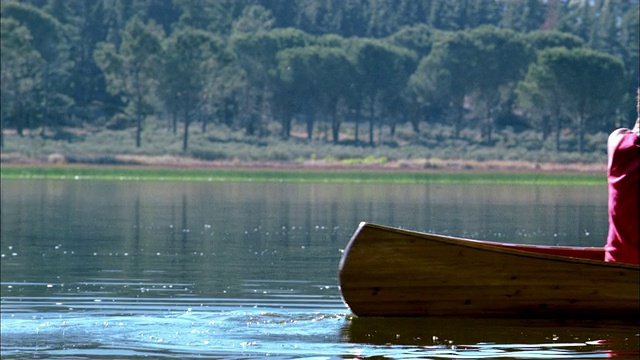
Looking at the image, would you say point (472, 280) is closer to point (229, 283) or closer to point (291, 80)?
point (229, 283)

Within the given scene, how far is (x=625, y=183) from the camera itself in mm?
12414

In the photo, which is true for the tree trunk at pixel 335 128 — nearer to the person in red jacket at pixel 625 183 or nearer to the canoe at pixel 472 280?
the canoe at pixel 472 280

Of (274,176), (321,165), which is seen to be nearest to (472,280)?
(274,176)

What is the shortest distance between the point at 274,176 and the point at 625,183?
6274 cm

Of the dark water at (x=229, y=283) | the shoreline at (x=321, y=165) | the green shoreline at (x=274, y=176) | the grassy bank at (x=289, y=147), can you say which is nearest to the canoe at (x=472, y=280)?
the dark water at (x=229, y=283)

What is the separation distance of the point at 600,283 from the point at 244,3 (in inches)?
5277

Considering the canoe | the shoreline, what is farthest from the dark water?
the shoreline

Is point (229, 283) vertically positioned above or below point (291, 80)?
below

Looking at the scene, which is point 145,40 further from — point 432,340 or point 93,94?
point 432,340

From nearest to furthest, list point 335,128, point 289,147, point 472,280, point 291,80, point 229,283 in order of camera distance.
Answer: point 472,280, point 229,283, point 289,147, point 335,128, point 291,80

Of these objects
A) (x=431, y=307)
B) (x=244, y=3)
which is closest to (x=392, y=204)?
(x=431, y=307)

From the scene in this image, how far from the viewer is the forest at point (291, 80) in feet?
340

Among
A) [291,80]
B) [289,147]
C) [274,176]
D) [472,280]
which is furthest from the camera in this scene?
[291,80]

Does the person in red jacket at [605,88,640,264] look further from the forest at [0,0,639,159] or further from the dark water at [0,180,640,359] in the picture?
the forest at [0,0,639,159]
